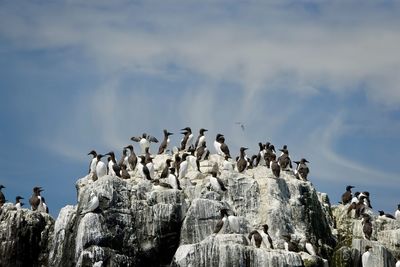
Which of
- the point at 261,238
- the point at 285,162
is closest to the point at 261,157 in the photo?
the point at 285,162

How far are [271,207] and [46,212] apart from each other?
988cm

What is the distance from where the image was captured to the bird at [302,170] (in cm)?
4675

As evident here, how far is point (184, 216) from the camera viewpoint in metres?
41.5

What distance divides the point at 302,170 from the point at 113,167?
830 centimetres

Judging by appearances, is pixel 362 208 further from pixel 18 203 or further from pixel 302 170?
pixel 18 203

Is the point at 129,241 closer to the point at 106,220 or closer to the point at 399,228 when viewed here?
the point at 106,220

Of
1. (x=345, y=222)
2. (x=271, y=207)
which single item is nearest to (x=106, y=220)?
(x=271, y=207)

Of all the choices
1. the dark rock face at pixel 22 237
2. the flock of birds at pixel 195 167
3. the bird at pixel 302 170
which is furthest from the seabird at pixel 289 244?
the dark rock face at pixel 22 237

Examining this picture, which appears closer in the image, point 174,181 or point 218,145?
point 174,181

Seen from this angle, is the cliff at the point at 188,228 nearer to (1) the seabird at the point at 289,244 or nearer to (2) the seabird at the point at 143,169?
(1) the seabird at the point at 289,244

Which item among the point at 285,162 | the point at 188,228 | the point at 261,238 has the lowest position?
the point at 261,238

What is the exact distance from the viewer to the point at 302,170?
155 ft

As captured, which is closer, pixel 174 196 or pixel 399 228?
pixel 174 196

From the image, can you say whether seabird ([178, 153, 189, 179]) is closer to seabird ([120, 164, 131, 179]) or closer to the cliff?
the cliff
